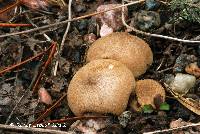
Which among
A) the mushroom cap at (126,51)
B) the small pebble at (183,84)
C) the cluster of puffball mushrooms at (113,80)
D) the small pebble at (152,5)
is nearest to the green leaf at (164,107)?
the cluster of puffball mushrooms at (113,80)

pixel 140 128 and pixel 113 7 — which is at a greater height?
pixel 113 7

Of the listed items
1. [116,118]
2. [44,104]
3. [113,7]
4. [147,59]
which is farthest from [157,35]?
[44,104]

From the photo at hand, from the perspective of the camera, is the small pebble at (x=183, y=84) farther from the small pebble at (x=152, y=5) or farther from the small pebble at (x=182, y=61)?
the small pebble at (x=152, y=5)

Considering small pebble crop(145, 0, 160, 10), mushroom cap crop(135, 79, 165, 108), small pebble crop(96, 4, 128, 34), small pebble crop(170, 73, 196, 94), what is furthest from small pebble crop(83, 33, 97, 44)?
small pebble crop(170, 73, 196, 94)

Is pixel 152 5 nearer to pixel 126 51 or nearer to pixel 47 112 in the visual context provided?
pixel 126 51

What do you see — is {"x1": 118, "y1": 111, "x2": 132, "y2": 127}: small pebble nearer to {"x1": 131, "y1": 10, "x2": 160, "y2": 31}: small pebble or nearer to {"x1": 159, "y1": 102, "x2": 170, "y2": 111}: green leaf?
{"x1": 159, "y1": 102, "x2": 170, "y2": 111}: green leaf

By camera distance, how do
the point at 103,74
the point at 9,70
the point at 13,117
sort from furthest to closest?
the point at 9,70 < the point at 13,117 < the point at 103,74

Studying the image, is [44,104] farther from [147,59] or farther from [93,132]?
[147,59]
